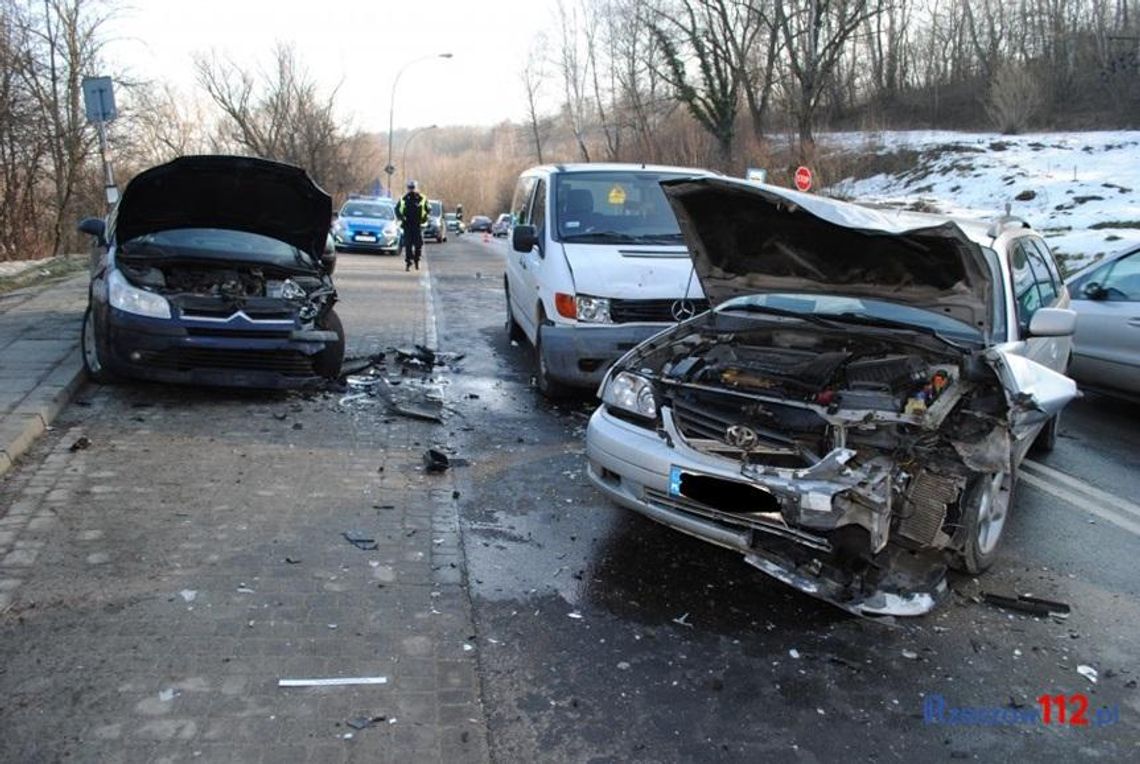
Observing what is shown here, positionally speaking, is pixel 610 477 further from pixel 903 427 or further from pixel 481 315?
pixel 481 315

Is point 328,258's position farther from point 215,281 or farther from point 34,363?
point 34,363

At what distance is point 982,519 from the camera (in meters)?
4.14

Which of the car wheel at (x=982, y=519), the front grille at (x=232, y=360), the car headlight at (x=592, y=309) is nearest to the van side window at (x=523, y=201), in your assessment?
the car headlight at (x=592, y=309)

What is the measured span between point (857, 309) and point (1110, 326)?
13.5ft

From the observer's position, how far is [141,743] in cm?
277

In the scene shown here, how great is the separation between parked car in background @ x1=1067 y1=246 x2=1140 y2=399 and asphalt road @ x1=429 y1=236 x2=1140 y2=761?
2.18 metres

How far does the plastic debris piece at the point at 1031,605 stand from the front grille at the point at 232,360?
17.2ft

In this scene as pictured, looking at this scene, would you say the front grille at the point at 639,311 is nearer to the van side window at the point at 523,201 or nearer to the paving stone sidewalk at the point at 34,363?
the van side window at the point at 523,201

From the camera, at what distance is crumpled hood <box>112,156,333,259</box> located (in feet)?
24.0

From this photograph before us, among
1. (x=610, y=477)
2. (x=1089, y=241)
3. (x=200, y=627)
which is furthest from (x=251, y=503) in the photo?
(x=1089, y=241)

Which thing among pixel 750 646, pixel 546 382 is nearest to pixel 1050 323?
pixel 750 646

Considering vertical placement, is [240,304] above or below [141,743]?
above

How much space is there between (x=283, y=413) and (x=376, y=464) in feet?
4.90

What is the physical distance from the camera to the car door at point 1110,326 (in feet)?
24.3
